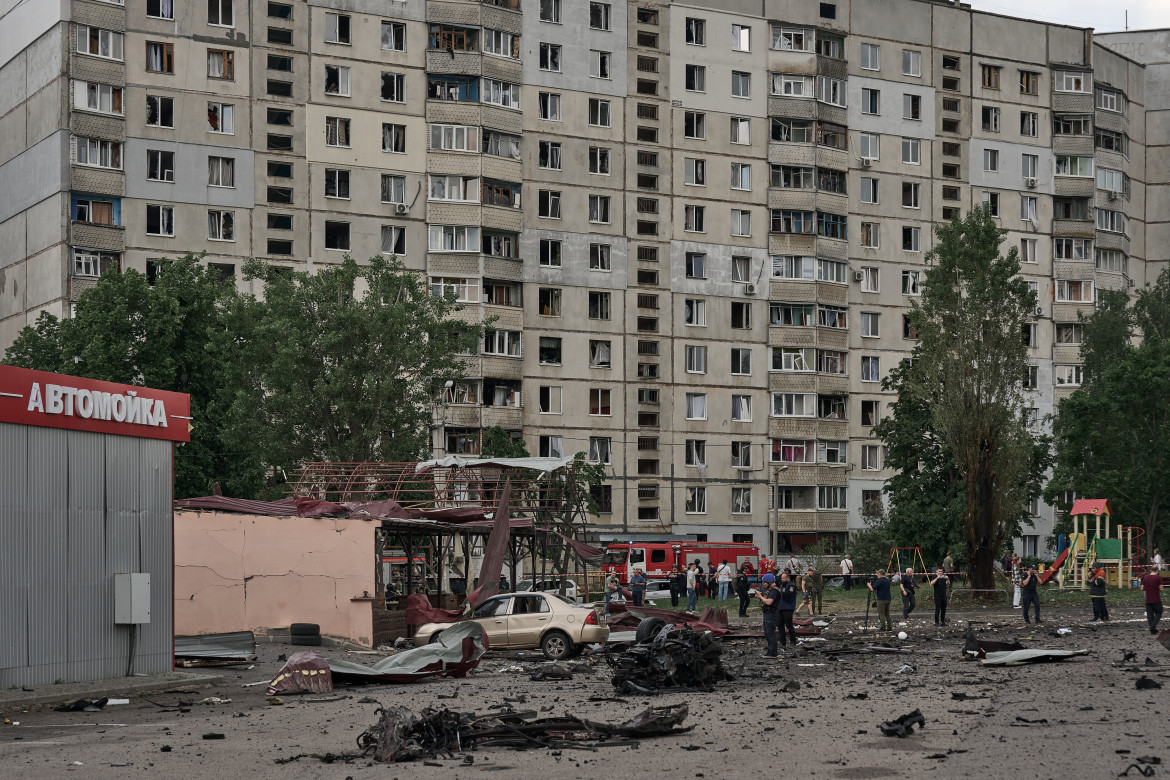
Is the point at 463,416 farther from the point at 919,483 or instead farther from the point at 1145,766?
the point at 1145,766

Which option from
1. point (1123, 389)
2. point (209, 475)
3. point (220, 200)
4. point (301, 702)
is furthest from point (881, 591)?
point (220, 200)

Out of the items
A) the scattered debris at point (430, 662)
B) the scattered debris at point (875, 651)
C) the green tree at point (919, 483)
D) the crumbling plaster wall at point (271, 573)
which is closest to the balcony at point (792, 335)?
the green tree at point (919, 483)

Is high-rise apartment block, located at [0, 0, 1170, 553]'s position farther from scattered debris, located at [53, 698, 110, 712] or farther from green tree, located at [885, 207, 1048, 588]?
scattered debris, located at [53, 698, 110, 712]

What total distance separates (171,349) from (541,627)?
26.7m

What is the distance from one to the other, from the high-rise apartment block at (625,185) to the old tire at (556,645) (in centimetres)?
3754

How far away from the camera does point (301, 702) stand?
757 inches

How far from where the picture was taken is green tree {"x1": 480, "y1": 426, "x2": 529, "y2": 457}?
61312 mm

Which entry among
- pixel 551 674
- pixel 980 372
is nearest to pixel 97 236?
pixel 980 372

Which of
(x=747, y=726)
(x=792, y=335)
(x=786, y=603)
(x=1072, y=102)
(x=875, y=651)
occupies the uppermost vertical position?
(x=1072, y=102)

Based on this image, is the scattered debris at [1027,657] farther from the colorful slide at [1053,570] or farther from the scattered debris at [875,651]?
the colorful slide at [1053,570]

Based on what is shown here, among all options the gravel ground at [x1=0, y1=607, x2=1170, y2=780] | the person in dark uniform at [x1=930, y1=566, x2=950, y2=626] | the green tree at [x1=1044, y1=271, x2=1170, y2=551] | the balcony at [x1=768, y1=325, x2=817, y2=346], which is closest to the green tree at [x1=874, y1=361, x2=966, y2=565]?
the green tree at [x1=1044, y1=271, x2=1170, y2=551]

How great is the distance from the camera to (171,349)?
163ft

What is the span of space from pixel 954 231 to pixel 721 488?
29.3 m

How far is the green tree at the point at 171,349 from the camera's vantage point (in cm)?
4881
